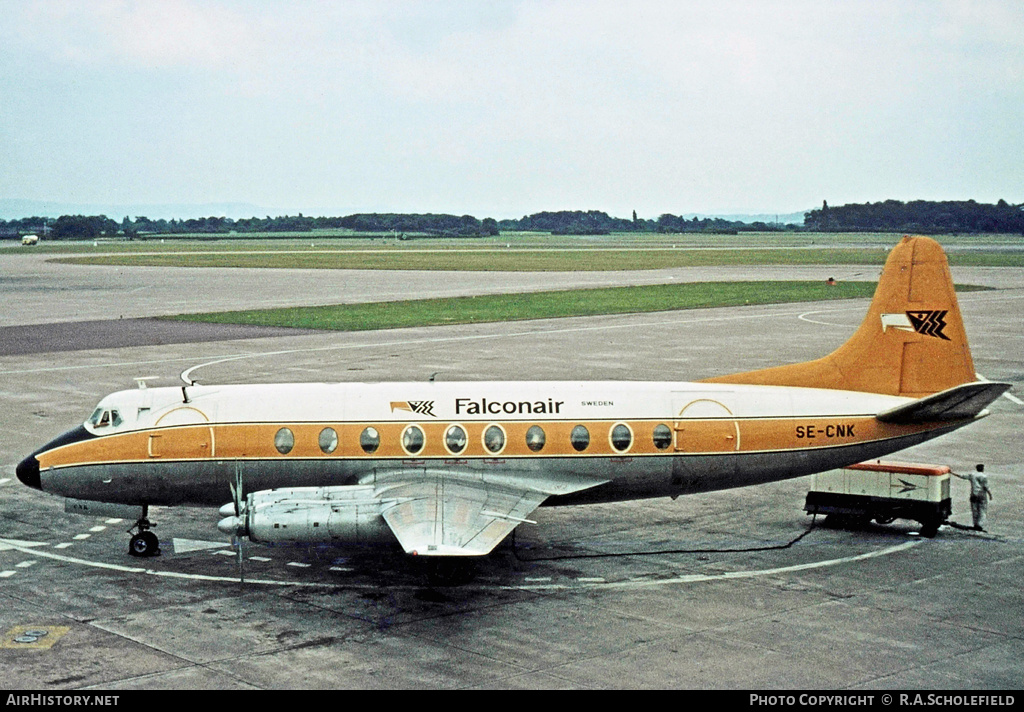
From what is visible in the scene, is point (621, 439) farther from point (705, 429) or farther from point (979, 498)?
point (979, 498)

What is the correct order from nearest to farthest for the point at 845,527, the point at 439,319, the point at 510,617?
the point at 510,617
the point at 845,527
the point at 439,319

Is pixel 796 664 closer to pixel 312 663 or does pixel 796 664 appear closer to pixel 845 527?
pixel 312 663

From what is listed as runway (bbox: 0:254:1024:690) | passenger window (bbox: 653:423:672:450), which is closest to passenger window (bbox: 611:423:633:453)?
passenger window (bbox: 653:423:672:450)

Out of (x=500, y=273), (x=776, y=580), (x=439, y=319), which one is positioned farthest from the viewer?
(x=500, y=273)

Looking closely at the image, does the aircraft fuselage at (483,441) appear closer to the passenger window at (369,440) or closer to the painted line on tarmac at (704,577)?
the passenger window at (369,440)

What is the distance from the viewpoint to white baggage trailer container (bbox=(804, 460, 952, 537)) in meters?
25.7

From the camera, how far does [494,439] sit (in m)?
24.0

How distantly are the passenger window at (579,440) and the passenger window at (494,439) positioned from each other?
59.9 inches

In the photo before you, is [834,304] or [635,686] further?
[834,304]

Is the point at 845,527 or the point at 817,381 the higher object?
the point at 817,381

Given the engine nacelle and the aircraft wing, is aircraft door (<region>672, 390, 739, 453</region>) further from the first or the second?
the engine nacelle

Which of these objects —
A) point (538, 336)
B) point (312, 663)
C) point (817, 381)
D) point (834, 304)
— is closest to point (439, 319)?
point (538, 336)

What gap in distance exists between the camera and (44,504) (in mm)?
29500

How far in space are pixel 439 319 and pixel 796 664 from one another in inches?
2335
